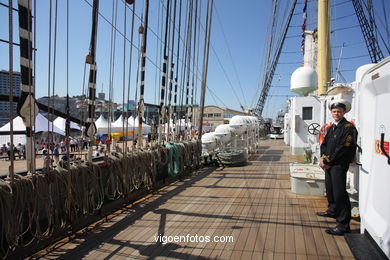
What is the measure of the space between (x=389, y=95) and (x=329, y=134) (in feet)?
4.55

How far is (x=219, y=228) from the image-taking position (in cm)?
313

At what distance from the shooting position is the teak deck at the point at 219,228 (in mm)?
2564

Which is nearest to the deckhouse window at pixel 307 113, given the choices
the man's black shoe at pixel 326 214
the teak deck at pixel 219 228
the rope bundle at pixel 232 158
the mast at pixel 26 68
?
the rope bundle at pixel 232 158

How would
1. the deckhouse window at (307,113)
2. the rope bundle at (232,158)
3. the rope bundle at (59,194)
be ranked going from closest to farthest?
the rope bundle at (59,194)
the rope bundle at (232,158)
the deckhouse window at (307,113)

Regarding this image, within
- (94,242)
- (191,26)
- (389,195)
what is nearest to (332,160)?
(389,195)

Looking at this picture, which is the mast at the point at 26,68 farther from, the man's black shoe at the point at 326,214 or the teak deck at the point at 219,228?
the man's black shoe at the point at 326,214

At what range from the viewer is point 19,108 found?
2.49 meters

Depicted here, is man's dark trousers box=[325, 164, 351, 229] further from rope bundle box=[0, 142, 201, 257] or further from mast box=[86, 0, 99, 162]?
mast box=[86, 0, 99, 162]

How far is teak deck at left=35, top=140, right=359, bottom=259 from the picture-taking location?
101 inches

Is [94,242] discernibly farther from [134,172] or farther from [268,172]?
[268,172]

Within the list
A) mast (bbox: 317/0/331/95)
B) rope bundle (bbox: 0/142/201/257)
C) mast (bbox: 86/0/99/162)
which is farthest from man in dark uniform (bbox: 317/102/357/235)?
mast (bbox: 317/0/331/95)

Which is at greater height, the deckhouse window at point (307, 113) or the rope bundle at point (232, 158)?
the deckhouse window at point (307, 113)

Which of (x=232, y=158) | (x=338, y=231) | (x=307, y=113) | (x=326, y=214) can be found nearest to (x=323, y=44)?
(x=307, y=113)

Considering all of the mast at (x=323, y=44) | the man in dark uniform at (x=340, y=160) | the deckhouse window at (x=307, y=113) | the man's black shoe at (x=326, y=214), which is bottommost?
the man's black shoe at (x=326, y=214)
